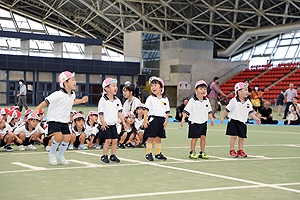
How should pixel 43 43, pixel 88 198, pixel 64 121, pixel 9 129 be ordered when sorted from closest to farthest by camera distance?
1. pixel 88 198
2. pixel 64 121
3. pixel 9 129
4. pixel 43 43

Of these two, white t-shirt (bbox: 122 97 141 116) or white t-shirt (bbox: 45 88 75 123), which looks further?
white t-shirt (bbox: 122 97 141 116)

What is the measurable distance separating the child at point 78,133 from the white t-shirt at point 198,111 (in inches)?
111

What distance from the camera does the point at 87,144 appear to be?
11141 mm

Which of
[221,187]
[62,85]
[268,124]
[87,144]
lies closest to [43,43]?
[268,124]

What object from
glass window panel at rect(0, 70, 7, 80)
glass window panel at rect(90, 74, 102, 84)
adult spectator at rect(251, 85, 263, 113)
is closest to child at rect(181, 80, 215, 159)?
adult spectator at rect(251, 85, 263, 113)

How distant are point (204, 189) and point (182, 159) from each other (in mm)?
3063

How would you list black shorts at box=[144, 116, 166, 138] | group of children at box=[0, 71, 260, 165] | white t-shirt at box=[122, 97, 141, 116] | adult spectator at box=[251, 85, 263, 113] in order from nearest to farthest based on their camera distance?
group of children at box=[0, 71, 260, 165]
black shorts at box=[144, 116, 166, 138]
white t-shirt at box=[122, 97, 141, 116]
adult spectator at box=[251, 85, 263, 113]

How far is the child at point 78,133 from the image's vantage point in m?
10.1

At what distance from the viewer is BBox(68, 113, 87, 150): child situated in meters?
10.1

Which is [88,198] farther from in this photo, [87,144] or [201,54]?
[201,54]

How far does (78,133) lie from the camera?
33.6 feet

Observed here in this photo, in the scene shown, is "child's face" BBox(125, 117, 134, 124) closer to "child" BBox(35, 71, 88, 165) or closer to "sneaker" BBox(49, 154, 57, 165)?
"child" BBox(35, 71, 88, 165)

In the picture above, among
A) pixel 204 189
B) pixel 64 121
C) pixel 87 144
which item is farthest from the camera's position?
pixel 87 144

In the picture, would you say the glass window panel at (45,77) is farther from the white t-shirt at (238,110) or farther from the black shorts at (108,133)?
the black shorts at (108,133)
